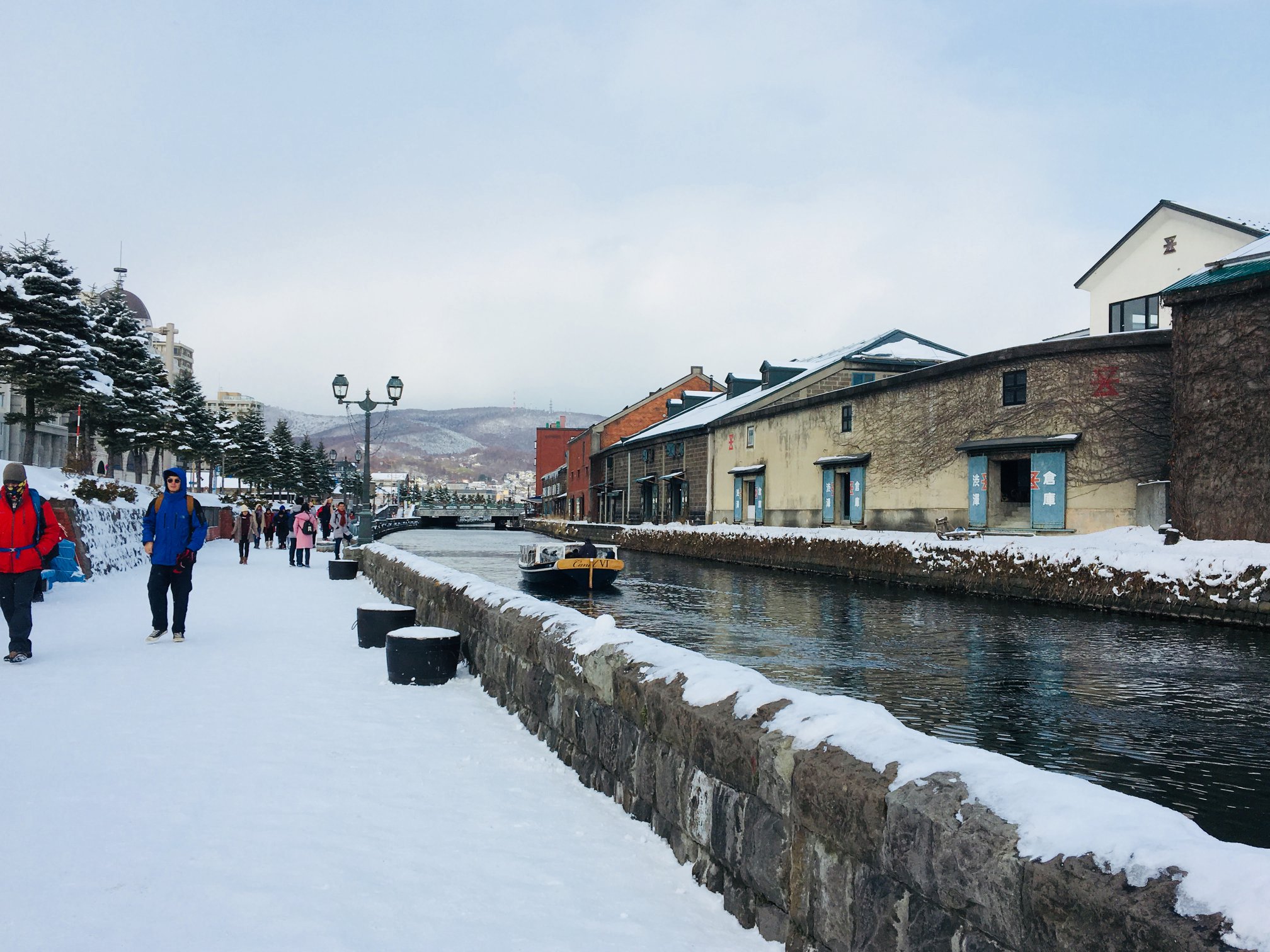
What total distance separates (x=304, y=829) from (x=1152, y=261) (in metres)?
35.6

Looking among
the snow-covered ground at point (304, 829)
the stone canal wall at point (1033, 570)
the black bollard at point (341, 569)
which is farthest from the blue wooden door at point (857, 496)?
the snow-covered ground at point (304, 829)

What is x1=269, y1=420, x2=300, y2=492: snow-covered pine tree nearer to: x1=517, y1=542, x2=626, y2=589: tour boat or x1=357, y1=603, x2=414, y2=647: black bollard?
x1=517, y1=542, x2=626, y2=589: tour boat

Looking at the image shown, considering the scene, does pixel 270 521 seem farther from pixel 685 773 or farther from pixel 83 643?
pixel 685 773

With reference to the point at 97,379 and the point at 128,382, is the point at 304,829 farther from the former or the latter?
the point at 128,382

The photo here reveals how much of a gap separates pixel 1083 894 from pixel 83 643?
10933mm

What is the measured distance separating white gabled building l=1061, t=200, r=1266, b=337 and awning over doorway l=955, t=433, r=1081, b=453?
668 centimetres

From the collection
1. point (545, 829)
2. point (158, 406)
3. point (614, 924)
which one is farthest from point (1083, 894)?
point (158, 406)

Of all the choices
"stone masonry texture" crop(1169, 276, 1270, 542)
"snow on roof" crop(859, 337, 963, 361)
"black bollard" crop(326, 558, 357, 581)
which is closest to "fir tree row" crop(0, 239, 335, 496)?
"black bollard" crop(326, 558, 357, 581)

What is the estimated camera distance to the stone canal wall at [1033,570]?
1612 cm

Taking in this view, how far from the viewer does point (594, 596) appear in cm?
2139

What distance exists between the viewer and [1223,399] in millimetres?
20000

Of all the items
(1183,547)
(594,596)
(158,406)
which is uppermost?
(158,406)

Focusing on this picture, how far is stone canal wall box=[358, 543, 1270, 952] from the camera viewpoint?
2168 millimetres

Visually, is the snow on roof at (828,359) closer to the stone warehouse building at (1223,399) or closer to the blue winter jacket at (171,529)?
the stone warehouse building at (1223,399)
